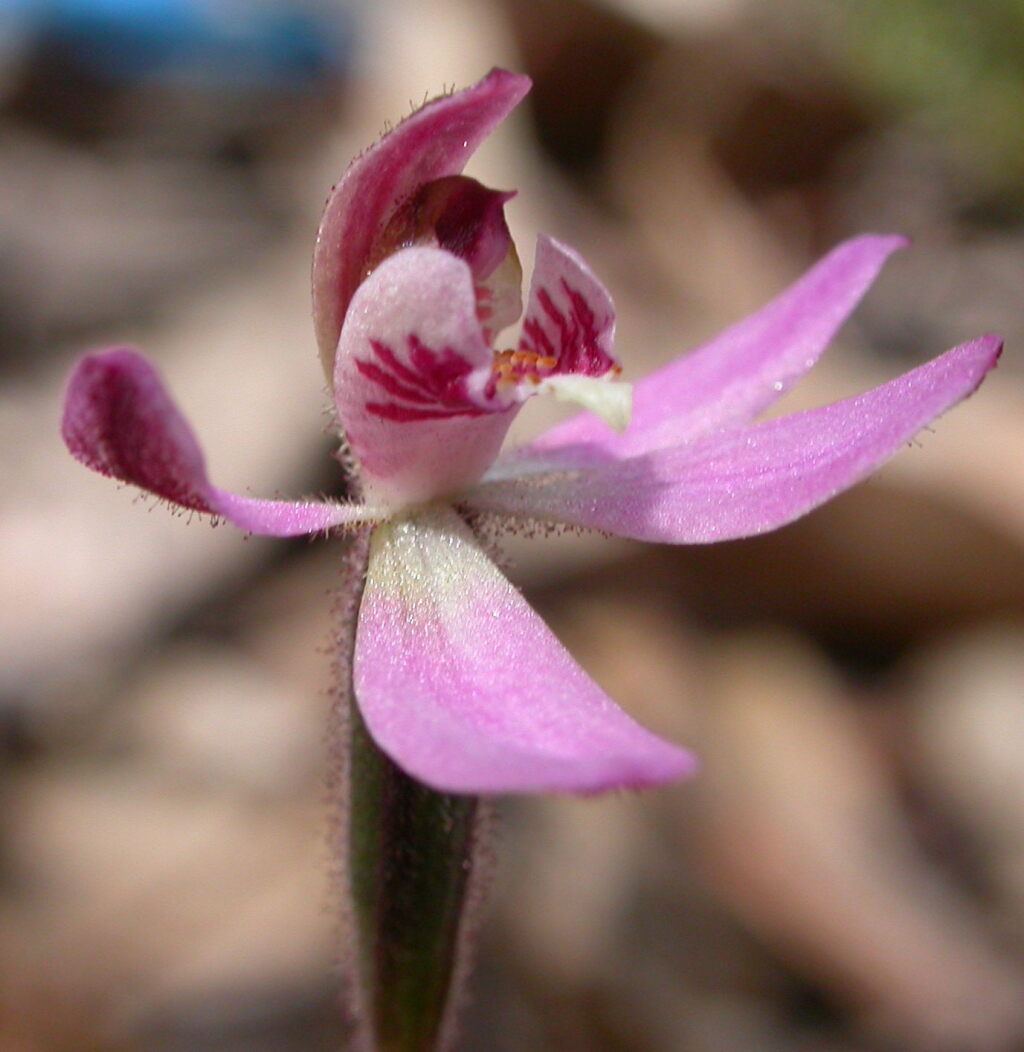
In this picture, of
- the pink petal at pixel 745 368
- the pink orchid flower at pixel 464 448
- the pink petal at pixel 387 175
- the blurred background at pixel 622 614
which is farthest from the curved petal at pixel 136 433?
the blurred background at pixel 622 614

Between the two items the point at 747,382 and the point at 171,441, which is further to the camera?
the point at 747,382

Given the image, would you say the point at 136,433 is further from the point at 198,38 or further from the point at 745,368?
the point at 198,38

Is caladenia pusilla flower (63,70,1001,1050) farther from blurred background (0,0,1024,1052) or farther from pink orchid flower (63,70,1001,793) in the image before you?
blurred background (0,0,1024,1052)

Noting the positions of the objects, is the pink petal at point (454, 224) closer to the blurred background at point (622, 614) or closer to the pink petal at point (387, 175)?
the pink petal at point (387, 175)

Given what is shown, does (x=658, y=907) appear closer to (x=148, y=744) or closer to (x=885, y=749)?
(x=885, y=749)

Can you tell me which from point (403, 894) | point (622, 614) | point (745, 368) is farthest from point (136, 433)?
point (622, 614)

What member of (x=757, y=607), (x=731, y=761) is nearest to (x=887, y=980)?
(x=731, y=761)
